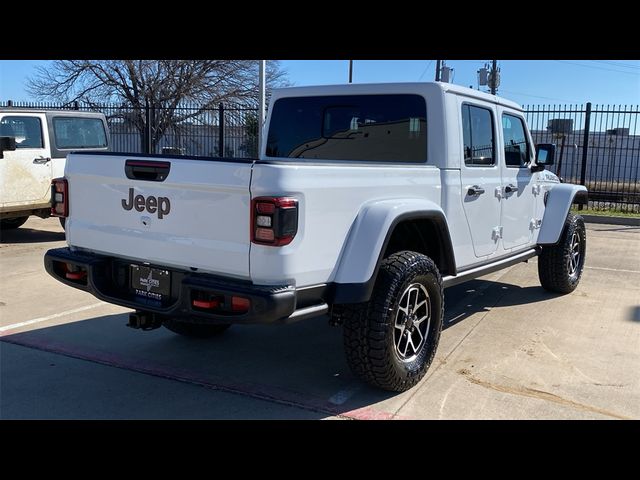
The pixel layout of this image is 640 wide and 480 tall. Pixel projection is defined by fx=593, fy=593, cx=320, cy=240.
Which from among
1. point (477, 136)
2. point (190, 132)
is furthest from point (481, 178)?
point (190, 132)

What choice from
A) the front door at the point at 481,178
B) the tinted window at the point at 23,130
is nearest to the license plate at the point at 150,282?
the front door at the point at 481,178

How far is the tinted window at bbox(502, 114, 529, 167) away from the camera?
17.8 ft

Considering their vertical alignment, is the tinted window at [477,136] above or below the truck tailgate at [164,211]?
above

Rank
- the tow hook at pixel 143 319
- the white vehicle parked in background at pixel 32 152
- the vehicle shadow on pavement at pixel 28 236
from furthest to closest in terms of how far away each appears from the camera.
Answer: the vehicle shadow on pavement at pixel 28 236 < the white vehicle parked in background at pixel 32 152 < the tow hook at pixel 143 319

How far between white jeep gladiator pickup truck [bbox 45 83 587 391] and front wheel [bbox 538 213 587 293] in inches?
57.9

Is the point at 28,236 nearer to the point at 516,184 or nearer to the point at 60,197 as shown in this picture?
the point at 60,197

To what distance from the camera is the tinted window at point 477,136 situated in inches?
183

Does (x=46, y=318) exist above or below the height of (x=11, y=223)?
below

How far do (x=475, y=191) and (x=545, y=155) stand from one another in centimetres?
173

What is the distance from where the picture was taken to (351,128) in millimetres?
4781

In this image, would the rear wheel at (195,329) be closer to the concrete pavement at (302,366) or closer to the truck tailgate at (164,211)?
the concrete pavement at (302,366)

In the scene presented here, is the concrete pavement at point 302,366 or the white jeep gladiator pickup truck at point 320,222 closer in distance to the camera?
the white jeep gladiator pickup truck at point 320,222

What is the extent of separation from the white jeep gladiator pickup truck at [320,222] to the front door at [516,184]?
3.6 inches
